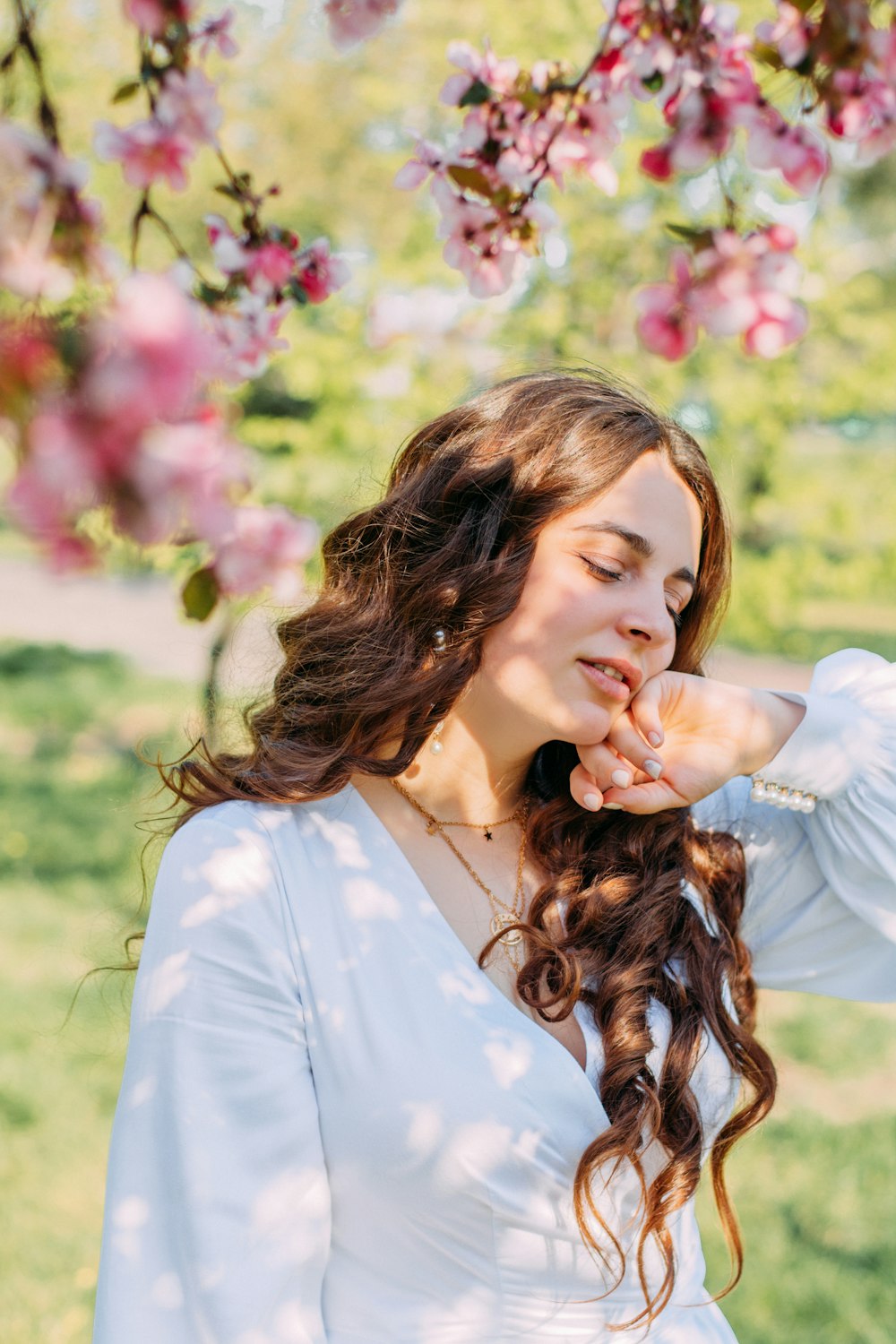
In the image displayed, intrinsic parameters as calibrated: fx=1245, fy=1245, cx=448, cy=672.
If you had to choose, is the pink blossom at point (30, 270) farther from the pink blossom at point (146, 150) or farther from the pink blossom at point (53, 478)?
the pink blossom at point (146, 150)

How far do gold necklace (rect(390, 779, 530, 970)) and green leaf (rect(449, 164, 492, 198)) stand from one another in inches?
38.7

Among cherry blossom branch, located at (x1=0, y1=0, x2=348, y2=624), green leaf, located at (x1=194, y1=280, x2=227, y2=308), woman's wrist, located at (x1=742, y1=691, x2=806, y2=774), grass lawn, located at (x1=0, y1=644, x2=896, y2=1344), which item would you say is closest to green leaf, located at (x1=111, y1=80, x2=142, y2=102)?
green leaf, located at (x1=194, y1=280, x2=227, y2=308)

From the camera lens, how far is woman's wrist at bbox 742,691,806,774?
2227 millimetres

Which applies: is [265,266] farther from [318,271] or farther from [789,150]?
[789,150]

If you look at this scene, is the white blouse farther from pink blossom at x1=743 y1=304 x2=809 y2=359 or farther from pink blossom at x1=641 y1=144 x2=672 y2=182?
pink blossom at x1=641 y1=144 x2=672 y2=182

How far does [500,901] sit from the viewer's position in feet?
7.16

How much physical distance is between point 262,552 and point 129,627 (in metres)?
13.3

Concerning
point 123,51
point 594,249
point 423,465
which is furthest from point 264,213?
point 423,465

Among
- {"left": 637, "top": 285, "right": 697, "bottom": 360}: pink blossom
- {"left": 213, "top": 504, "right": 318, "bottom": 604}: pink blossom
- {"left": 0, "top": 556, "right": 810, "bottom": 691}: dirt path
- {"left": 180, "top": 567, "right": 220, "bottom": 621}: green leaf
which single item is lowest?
{"left": 0, "top": 556, "right": 810, "bottom": 691}: dirt path

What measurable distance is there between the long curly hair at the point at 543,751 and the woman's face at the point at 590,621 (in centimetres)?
4

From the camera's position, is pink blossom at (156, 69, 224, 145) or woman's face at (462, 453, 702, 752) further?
woman's face at (462, 453, 702, 752)

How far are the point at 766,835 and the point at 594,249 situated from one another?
355 cm

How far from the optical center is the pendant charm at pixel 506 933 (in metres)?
2.10

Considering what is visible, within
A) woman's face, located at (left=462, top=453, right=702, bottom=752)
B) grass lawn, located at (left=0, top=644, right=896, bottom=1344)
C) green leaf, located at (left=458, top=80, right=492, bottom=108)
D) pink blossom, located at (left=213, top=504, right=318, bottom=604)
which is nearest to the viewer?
pink blossom, located at (left=213, top=504, right=318, bottom=604)
